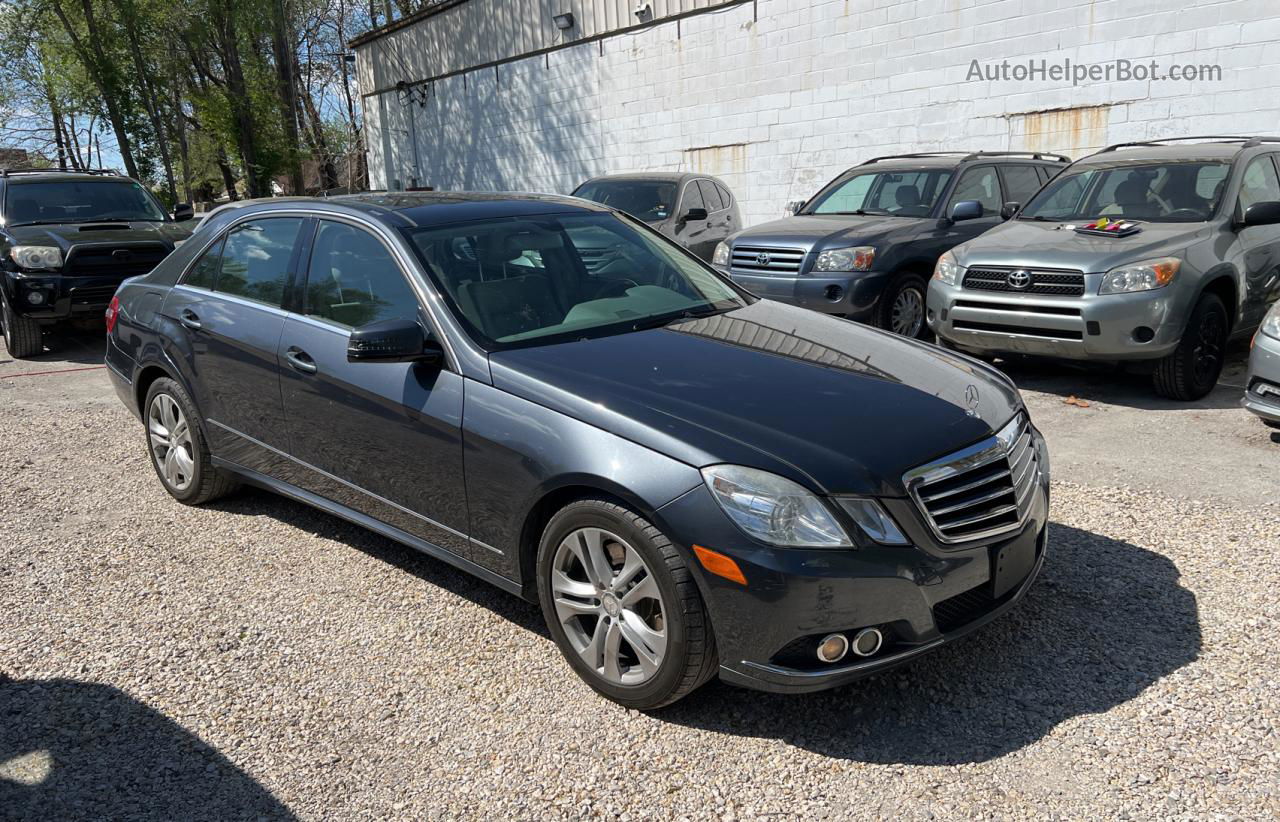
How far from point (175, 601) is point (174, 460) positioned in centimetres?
134

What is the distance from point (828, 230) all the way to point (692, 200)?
3302 millimetres

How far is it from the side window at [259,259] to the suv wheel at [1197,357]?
220 inches

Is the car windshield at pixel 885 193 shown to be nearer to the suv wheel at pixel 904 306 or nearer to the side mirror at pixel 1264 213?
the suv wheel at pixel 904 306

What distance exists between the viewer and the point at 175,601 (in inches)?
163

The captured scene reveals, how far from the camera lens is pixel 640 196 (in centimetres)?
1165

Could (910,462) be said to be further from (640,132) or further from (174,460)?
(640,132)

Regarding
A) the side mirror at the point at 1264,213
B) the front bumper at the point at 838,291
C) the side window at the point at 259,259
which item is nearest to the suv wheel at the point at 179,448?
the side window at the point at 259,259

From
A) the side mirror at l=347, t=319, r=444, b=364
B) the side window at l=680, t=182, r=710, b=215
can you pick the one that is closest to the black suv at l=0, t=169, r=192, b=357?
the side window at l=680, t=182, r=710, b=215

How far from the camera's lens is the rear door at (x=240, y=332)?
441 cm

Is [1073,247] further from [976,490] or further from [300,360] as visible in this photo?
[300,360]

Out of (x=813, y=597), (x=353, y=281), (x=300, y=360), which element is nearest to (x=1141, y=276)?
(x=813, y=597)

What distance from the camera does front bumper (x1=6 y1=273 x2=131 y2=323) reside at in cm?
952

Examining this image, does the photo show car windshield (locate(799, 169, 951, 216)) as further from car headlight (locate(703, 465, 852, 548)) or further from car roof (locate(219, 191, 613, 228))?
car headlight (locate(703, 465, 852, 548))

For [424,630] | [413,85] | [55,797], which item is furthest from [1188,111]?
[413,85]
